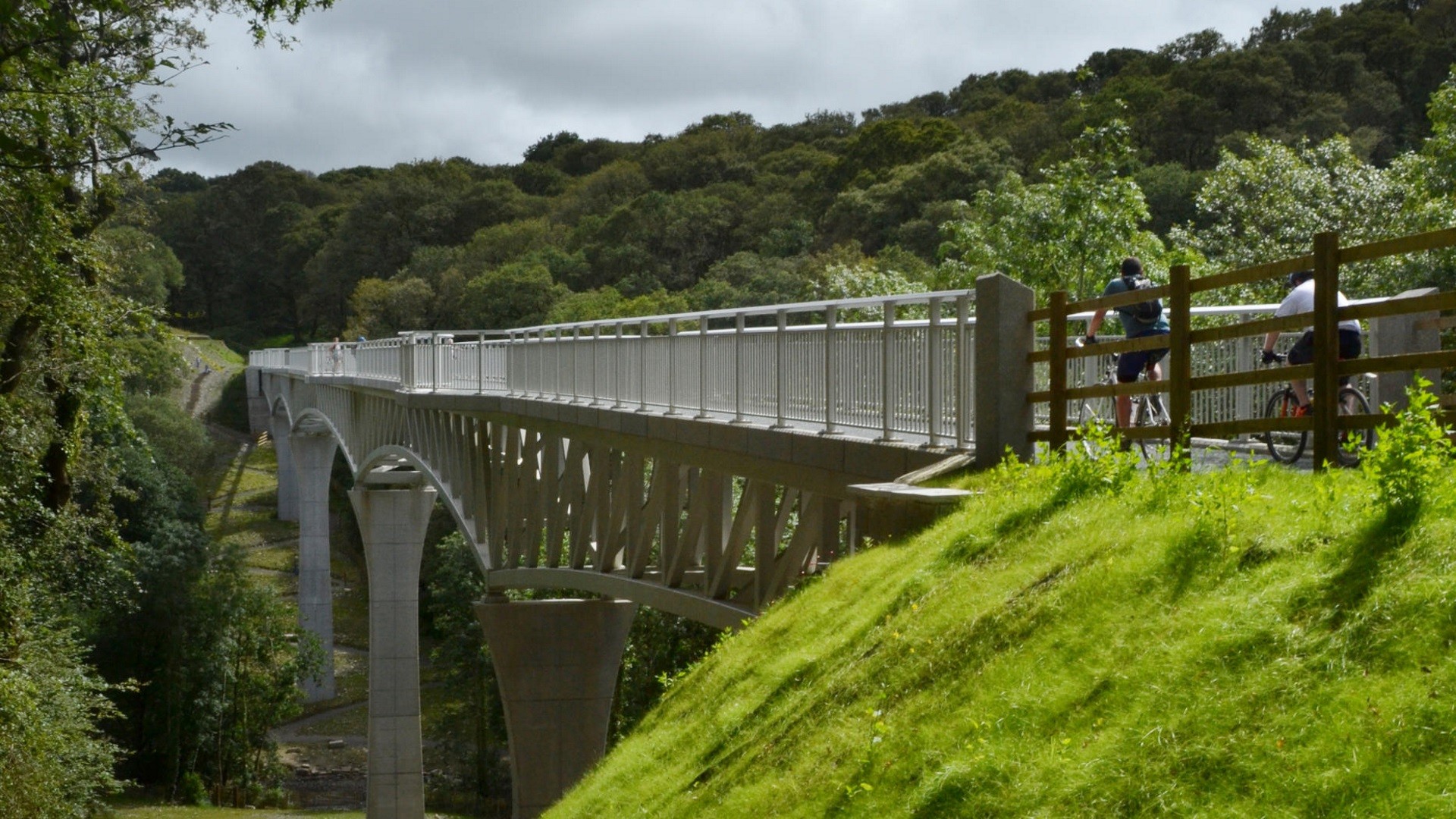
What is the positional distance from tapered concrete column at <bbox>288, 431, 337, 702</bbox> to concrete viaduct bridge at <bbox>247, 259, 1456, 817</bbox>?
19.2 meters

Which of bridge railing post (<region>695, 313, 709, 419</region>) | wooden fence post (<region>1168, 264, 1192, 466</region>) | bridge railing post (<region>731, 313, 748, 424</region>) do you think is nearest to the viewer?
wooden fence post (<region>1168, 264, 1192, 466</region>)

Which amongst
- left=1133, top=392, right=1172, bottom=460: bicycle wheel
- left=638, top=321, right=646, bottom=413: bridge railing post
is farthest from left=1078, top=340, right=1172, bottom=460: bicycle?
left=638, top=321, right=646, bottom=413: bridge railing post

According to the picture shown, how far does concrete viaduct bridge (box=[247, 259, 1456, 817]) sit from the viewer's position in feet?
35.6

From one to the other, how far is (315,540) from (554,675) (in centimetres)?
3554

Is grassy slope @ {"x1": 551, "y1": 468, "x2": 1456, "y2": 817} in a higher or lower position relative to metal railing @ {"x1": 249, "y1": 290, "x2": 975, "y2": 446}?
lower

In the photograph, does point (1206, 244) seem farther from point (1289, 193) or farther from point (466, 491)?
point (466, 491)

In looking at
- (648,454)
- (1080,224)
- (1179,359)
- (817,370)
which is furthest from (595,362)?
(1179,359)

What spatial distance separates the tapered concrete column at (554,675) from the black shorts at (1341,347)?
1894 cm

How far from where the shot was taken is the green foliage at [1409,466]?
5.96 metres

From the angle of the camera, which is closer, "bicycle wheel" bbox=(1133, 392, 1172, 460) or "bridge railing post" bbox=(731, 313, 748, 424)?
"bicycle wheel" bbox=(1133, 392, 1172, 460)

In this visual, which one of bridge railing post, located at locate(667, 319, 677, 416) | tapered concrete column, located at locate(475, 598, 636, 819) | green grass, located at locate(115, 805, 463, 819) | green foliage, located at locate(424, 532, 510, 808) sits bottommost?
green grass, located at locate(115, 805, 463, 819)

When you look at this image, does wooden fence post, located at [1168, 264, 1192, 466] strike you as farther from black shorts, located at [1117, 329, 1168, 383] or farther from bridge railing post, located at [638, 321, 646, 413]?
bridge railing post, located at [638, 321, 646, 413]

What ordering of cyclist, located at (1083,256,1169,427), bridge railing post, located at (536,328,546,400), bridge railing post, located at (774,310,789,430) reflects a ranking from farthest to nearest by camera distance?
bridge railing post, located at (536,328,546,400) → bridge railing post, located at (774,310,789,430) → cyclist, located at (1083,256,1169,427)

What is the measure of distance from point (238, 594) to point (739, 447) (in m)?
37.9
